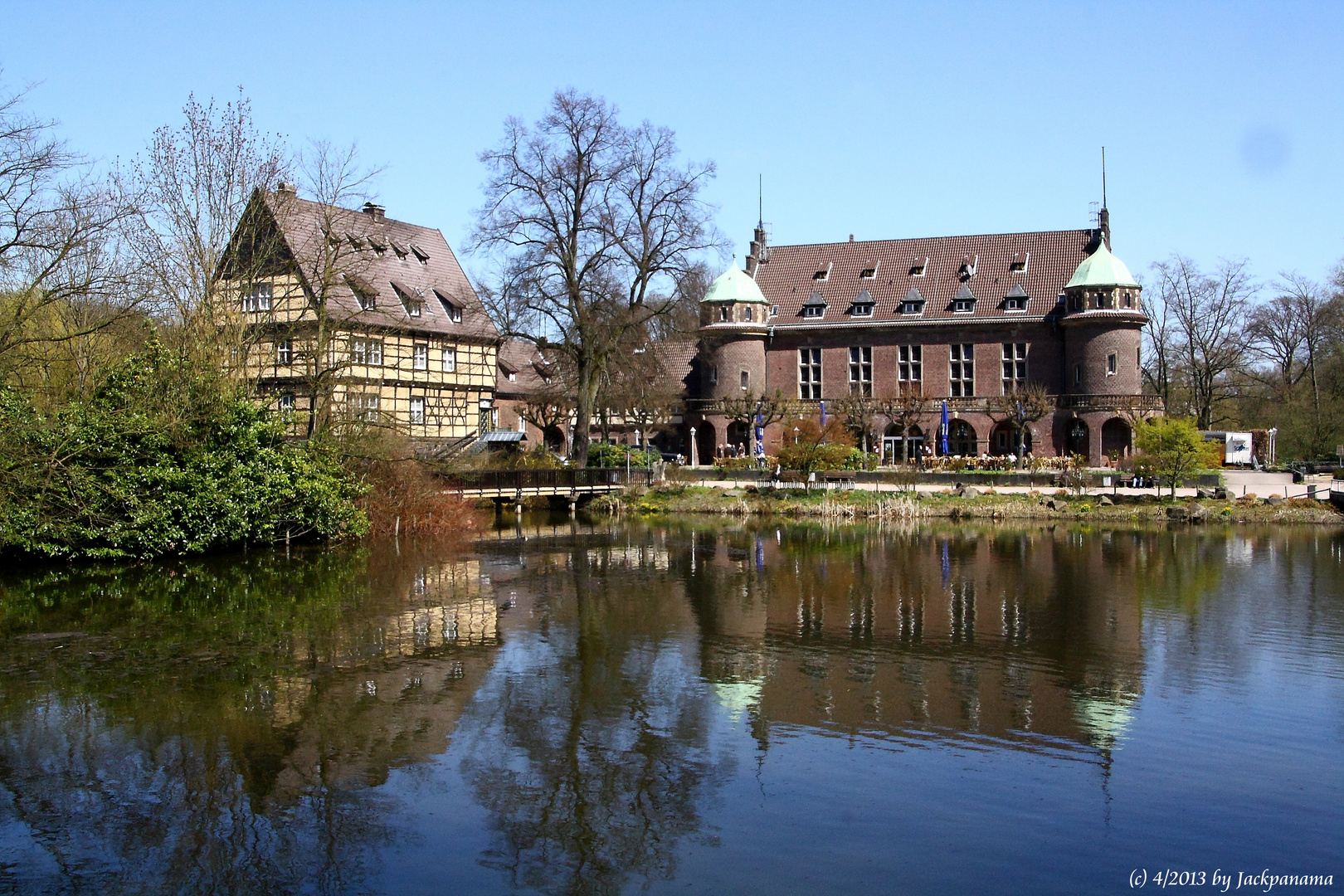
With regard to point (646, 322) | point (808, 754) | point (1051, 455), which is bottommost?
point (808, 754)

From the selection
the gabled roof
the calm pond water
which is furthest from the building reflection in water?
the gabled roof

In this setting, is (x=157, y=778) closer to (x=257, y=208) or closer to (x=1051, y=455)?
(x=257, y=208)

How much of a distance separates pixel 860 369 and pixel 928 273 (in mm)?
5251

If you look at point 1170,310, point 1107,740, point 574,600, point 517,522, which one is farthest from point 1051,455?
point 1107,740

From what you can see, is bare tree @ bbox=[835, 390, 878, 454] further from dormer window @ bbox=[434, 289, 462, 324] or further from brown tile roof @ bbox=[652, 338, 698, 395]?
dormer window @ bbox=[434, 289, 462, 324]

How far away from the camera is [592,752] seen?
1066 cm

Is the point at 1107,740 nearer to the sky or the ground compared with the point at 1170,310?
nearer to the ground

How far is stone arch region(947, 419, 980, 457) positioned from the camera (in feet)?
164

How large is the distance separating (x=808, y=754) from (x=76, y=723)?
700 cm

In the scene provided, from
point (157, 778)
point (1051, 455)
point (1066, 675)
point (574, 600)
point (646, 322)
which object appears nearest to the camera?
point (157, 778)

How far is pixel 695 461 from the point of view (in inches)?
1940

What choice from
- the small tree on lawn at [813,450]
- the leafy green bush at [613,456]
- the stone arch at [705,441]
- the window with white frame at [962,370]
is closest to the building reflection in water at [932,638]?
the small tree on lawn at [813,450]

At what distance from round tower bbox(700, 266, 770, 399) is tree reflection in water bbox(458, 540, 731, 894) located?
34.7 m

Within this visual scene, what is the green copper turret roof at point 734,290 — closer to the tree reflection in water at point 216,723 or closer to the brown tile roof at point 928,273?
the brown tile roof at point 928,273
